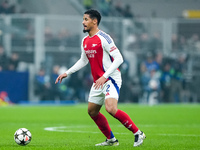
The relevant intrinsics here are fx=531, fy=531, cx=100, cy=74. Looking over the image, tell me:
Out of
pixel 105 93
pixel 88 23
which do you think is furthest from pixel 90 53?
pixel 105 93

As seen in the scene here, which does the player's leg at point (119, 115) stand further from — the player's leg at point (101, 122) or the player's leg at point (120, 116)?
the player's leg at point (101, 122)

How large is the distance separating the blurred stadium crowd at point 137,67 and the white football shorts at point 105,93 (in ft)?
54.8

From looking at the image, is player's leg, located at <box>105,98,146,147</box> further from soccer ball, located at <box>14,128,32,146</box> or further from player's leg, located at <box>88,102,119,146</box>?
soccer ball, located at <box>14,128,32,146</box>

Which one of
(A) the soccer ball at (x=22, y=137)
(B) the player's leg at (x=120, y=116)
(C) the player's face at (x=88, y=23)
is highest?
(C) the player's face at (x=88, y=23)

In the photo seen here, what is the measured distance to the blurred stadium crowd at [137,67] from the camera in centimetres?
2575

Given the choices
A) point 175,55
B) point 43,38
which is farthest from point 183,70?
point 43,38

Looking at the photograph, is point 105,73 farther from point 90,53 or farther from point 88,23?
point 88,23

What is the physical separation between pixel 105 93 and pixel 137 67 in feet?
60.4

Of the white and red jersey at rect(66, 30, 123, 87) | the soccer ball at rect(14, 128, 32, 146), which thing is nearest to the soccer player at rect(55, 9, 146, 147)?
the white and red jersey at rect(66, 30, 123, 87)

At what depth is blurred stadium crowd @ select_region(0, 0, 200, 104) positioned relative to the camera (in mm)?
25750

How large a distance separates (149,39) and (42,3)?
6.25m

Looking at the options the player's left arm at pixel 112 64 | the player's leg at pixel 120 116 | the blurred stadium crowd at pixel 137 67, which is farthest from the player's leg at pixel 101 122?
the blurred stadium crowd at pixel 137 67

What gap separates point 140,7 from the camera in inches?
1275

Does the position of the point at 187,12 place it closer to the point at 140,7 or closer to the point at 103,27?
the point at 140,7
